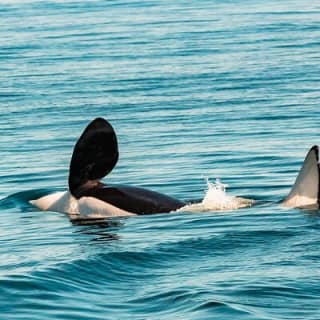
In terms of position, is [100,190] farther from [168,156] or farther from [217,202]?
[168,156]

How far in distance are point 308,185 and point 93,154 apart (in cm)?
264

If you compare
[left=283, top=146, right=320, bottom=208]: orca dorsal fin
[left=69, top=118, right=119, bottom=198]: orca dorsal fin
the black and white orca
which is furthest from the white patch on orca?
[left=283, top=146, right=320, bottom=208]: orca dorsal fin

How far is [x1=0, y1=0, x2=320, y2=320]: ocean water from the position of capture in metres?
11.9

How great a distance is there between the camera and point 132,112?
87.9 ft

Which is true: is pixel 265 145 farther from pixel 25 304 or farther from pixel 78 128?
pixel 25 304

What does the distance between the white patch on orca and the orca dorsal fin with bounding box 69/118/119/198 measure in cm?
14

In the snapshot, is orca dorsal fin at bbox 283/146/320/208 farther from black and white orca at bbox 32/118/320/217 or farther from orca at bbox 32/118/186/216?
orca at bbox 32/118/186/216

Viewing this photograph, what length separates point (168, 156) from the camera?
21.3 meters

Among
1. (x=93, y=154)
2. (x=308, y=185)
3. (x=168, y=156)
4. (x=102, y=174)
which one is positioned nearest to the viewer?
(x=308, y=185)

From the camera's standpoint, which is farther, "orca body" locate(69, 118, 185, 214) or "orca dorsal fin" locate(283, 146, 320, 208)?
"orca body" locate(69, 118, 185, 214)

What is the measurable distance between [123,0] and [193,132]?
3760cm

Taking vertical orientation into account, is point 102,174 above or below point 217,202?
above

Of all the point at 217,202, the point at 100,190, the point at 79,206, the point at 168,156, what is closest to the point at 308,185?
the point at 217,202

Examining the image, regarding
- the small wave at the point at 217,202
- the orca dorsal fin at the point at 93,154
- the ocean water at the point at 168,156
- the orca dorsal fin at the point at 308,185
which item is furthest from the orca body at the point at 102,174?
the orca dorsal fin at the point at 308,185
